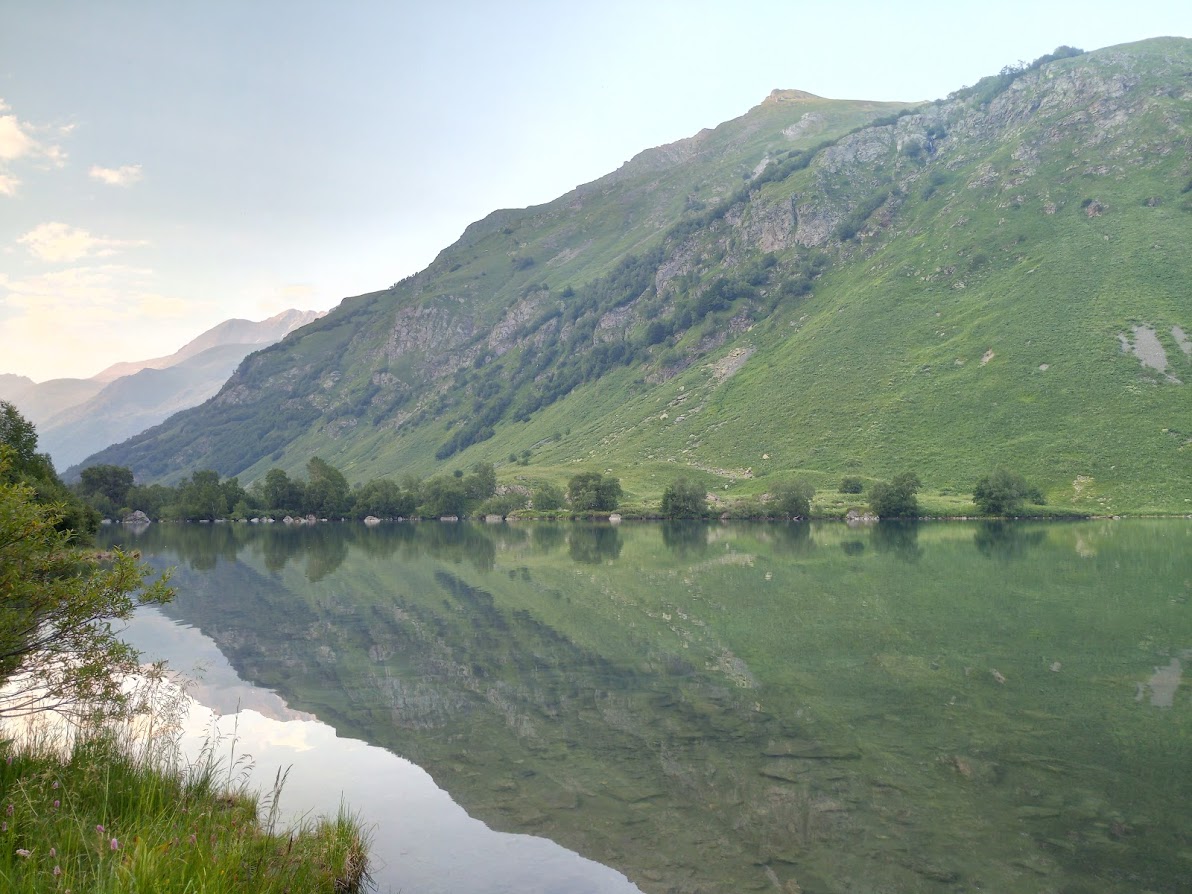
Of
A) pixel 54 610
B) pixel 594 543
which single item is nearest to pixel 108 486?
pixel 594 543

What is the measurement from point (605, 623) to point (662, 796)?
74.7 ft

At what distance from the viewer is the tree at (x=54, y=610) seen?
1325 centimetres

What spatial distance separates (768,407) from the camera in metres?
188

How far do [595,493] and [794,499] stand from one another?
1541 inches

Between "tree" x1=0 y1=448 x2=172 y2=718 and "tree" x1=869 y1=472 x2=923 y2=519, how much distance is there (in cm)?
12062

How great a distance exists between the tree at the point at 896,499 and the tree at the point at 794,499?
11.3 meters

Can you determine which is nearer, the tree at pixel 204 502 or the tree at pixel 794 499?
the tree at pixel 794 499

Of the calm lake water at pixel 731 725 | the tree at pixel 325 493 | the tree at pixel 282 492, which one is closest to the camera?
the calm lake water at pixel 731 725

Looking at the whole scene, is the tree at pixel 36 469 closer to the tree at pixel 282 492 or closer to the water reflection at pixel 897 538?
the water reflection at pixel 897 538

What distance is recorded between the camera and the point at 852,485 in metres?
139

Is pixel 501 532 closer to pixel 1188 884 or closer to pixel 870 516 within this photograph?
pixel 870 516

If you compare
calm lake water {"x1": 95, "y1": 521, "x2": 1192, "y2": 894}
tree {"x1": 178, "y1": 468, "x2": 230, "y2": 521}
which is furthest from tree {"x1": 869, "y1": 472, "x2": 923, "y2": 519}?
tree {"x1": 178, "y1": 468, "x2": 230, "y2": 521}

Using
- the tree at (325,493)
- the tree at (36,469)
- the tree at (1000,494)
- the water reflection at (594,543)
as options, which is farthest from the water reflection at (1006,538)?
the tree at (325,493)

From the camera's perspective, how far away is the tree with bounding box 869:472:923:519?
12300 centimetres
